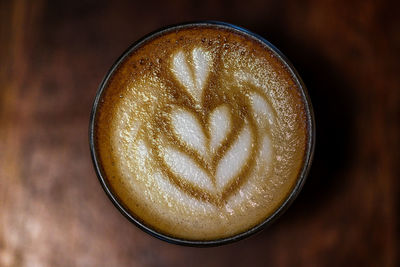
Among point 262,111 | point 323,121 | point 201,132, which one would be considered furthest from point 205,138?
point 323,121

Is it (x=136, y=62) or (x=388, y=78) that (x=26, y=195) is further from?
(x=388, y=78)

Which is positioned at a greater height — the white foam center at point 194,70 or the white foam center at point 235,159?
the white foam center at point 194,70

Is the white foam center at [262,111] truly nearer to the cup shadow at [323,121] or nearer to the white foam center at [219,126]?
the white foam center at [219,126]

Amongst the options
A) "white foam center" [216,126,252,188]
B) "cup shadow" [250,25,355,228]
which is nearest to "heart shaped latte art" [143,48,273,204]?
"white foam center" [216,126,252,188]

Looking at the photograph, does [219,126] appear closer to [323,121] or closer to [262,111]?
[262,111]

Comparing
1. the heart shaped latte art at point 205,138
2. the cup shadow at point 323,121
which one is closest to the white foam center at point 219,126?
the heart shaped latte art at point 205,138
